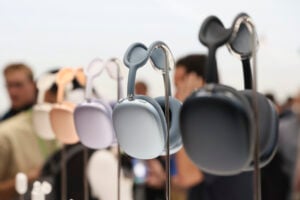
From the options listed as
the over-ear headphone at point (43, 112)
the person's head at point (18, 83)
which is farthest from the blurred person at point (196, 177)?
the person's head at point (18, 83)

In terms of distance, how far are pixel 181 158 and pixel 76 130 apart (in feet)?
0.84

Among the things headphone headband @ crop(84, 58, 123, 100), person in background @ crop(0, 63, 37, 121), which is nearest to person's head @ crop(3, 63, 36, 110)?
person in background @ crop(0, 63, 37, 121)

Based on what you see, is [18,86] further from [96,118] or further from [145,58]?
[145,58]

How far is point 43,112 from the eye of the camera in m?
1.28

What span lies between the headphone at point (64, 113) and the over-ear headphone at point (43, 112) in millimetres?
72

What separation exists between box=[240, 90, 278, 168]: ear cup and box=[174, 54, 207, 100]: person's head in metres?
0.33

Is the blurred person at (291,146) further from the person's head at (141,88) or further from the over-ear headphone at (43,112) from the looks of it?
the over-ear headphone at (43,112)

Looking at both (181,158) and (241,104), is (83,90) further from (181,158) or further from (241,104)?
(241,104)

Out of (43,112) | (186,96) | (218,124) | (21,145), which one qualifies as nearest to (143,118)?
(218,124)

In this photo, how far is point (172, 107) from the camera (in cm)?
91

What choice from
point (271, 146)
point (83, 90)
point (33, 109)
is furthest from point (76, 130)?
point (271, 146)

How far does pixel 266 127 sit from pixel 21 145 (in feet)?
2.65

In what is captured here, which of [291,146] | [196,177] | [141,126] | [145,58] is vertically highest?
[145,58]

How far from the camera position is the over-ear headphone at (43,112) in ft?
4.17
